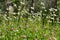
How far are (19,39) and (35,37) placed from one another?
40 centimetres

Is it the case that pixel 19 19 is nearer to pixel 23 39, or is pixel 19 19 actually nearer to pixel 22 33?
pixel 22 33

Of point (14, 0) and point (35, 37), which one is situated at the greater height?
point (14, 0)

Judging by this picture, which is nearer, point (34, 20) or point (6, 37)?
point (6, 37)

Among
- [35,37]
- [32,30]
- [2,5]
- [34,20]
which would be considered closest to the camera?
[35,37]

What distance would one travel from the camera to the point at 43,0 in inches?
250

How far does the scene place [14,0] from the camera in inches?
256

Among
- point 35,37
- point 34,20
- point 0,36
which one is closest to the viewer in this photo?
point 0,36

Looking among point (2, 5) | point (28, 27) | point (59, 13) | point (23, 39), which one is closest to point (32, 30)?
point (28, 27)

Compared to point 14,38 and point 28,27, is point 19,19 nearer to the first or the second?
point 28,27

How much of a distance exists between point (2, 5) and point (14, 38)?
3.49m

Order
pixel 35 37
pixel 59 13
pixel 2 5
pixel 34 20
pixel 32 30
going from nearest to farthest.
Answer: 1. pixel 35 37
2. pixel 32 30
3. pixel 34 20
4. pixel 59 13
5. pixel 2 5

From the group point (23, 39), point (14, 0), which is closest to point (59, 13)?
point (14, 0)

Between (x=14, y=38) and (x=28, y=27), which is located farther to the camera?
(x=28, y=27)

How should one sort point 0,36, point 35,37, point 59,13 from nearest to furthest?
point 0,36 < point 35,37 < point 59,13
